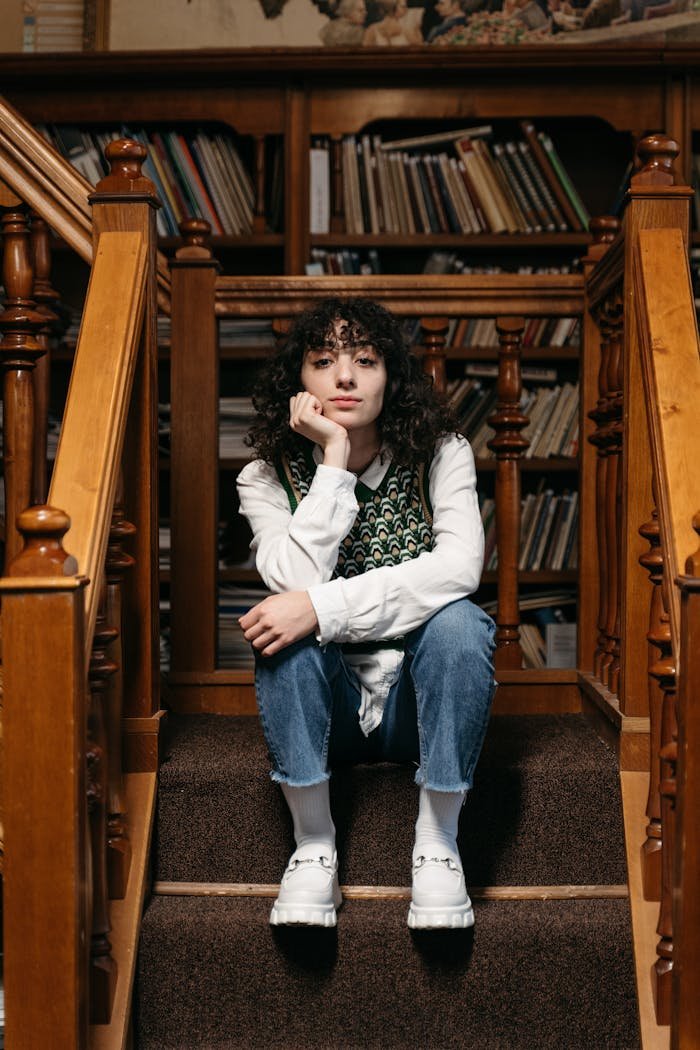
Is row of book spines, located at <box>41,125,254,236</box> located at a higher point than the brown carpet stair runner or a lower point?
higher

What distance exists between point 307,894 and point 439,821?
0.20m

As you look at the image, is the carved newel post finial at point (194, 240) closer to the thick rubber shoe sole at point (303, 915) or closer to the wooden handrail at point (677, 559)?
the wooden handrail at point (677, 559)

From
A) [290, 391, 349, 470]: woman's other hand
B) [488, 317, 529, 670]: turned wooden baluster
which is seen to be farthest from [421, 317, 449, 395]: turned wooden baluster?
[290, 391, 349, 470]: woman's other hand

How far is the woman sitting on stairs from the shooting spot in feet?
4.49

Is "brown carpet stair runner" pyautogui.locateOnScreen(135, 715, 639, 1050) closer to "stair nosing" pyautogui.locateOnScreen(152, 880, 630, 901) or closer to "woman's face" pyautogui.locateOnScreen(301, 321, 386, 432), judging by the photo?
"stair nosing" pyautogui.locateOnScreen(152, 880, 630, 901)

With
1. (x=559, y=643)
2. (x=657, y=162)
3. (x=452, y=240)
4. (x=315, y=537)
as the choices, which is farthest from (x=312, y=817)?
(x=452, y=240)

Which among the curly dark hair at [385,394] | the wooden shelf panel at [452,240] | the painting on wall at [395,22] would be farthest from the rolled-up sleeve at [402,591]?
the painting on wall at [395,22]

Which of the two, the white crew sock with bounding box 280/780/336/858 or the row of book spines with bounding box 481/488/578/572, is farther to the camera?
the row of book spines with bounding box 481/488/578/572

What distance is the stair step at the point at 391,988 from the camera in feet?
4.54

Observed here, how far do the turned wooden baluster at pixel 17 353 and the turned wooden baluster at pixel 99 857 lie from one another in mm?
412

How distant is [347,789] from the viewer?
155 cm

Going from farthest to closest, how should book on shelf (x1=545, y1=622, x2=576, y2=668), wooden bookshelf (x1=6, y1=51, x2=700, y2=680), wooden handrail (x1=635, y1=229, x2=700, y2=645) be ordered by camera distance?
1. book on shelf (x1=545, y1=622, x2=576, y2=668)
2. wooden bookshelf (x1=6, y1=51, x2=700, y2=680)
3. wooden handrail (x1=635, y1=229, x2=700, y2=645)

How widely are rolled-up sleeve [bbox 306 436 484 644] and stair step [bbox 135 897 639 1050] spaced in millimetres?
402

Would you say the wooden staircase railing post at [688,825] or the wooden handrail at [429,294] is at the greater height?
the wooden handrail at [429,294]
